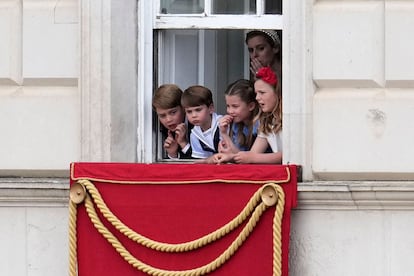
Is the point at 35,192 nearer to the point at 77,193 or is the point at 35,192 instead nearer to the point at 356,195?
the point at 77,193

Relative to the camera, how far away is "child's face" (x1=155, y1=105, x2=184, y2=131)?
11.2 m

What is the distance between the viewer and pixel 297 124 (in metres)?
10.8

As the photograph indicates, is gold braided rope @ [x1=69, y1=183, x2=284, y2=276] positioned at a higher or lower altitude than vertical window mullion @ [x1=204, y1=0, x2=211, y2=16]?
lower

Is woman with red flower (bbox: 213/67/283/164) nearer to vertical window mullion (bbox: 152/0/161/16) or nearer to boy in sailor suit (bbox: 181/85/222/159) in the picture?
boy in sailor suit (bbox: 181/85/222/159)

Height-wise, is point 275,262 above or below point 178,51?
below

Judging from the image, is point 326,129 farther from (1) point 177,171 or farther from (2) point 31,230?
(2) point 31,230

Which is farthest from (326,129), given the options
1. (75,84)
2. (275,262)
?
(75,84)

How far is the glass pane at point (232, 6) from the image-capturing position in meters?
11.3

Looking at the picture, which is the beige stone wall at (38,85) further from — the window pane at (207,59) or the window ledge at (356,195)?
the window ledge at (356,195)

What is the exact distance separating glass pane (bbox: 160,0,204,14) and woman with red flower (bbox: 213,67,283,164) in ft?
1.99

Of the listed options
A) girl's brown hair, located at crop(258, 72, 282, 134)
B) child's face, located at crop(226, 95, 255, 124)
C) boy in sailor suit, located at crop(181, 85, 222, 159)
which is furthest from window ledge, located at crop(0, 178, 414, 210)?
boy in sailor suit, located at crop(181, 85, 222, 159)

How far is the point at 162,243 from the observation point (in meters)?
10.7

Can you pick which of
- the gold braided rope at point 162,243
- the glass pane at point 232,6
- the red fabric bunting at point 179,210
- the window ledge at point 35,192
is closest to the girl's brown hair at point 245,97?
the glass pane at point 232,6

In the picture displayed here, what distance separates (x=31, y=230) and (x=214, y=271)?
3.85 ft
